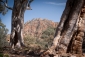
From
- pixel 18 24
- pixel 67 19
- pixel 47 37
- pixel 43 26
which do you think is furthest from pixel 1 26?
pixel 43 26

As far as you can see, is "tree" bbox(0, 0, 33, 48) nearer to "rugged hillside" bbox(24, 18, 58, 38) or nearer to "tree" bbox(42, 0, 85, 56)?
"tree" bbox(42, 0, 85, 56)

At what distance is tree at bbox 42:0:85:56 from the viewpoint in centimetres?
765

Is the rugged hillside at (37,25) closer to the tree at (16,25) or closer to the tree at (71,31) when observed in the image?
the tree at (16,25)

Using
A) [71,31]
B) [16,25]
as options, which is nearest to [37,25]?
[16,25]

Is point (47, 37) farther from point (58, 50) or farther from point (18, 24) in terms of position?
point (58, 50)

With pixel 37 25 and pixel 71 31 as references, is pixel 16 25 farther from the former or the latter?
pixel 37 25

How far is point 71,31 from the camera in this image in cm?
775

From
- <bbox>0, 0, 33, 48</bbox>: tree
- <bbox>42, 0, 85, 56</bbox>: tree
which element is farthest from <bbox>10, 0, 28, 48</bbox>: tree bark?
<bbox>42, 0, 85, 56</bbox>: tree

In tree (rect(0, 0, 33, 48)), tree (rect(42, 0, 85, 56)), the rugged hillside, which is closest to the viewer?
tree (rect(42, 0, 85, 56))

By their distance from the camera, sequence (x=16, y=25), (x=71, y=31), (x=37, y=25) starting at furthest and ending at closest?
(x=37, y=25) → (x=16, y=25) → (x=71, y=31)

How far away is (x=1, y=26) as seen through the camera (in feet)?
118

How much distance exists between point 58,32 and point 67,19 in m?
0.70

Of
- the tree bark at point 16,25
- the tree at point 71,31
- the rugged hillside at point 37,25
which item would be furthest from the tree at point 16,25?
the rugged hillside at point 37,25

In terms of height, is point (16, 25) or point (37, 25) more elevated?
point (16, 25)
